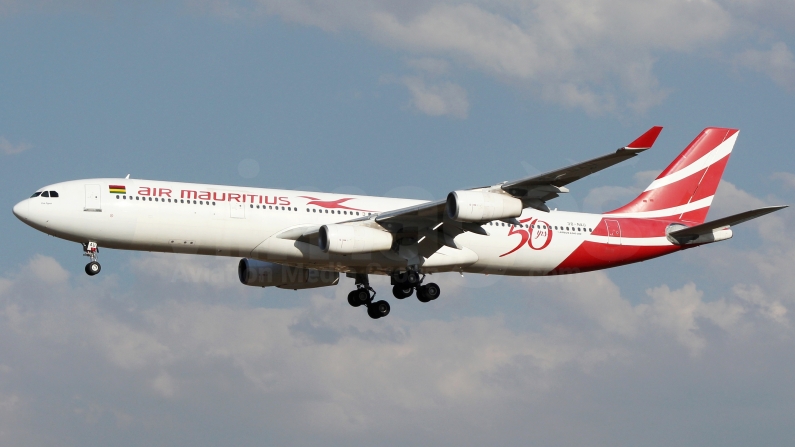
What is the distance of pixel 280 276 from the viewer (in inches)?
1900

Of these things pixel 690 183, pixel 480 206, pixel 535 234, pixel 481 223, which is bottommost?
pixel 481 223

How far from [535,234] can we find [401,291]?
6410mm

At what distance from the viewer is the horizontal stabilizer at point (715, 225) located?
4091cm

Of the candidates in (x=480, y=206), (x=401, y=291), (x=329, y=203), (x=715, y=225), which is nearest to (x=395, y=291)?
(x=401, y=291)

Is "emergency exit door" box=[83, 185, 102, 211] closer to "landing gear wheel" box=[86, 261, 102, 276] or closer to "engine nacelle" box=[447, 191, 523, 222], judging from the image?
"landing gear wheel" box=[86, 261, 102, 276]

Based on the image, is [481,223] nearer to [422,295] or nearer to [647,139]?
[422,295]

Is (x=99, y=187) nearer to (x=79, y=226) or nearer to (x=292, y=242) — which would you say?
(x=79, y=226)

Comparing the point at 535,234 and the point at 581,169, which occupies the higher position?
the point at 535,234

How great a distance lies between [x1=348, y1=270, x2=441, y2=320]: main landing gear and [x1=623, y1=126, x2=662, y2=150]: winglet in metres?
13.7

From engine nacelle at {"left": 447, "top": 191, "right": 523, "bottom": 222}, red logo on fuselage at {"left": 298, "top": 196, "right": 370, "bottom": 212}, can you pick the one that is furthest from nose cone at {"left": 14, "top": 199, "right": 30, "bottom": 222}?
engine nacelle at {"left": 447, "top": 191, "right": 523, "bottom": 222}

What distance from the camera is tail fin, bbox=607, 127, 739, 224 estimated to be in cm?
4984

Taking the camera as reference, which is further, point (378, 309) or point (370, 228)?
point (378, 309)

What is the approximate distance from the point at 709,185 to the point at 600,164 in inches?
694

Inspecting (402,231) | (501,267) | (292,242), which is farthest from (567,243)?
(292,242)
